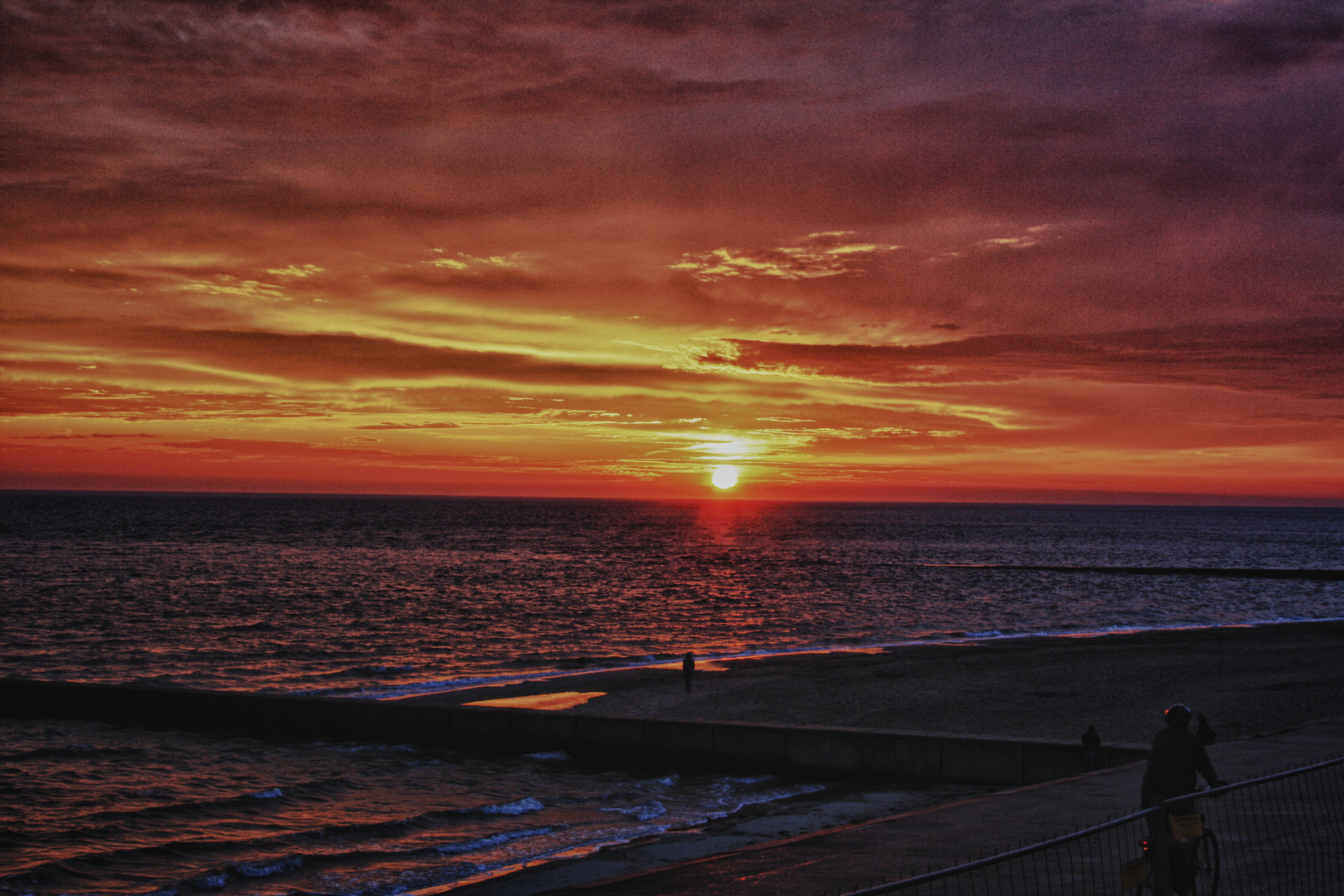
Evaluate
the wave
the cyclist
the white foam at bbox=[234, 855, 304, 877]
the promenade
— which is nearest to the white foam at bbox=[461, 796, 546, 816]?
the wave

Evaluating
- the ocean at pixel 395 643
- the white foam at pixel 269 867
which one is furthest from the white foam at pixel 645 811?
the white foam at pixel 269 867

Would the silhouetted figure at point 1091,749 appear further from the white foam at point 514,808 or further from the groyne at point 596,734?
the white foam at point 514,808

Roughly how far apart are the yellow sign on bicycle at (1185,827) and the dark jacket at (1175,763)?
1.95 metres

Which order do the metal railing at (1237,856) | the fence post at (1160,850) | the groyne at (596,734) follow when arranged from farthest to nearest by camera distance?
the groyne at (596,734)
the metal railing at (1237,856)
the fence post at (1160,850)

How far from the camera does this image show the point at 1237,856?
967 centimetres

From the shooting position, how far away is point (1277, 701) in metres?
24.5

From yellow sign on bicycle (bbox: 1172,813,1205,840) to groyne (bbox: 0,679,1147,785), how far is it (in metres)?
10.6

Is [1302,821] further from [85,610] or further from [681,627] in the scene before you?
[85,610]

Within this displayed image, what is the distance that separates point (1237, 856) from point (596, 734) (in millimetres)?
13375

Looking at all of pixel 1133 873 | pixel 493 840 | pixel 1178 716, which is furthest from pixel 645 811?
pixel 1133 873

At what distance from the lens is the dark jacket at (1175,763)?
353 inches

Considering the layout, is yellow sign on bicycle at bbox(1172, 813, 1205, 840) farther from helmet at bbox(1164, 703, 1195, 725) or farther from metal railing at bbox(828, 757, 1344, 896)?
helmet at bbox(1164, 703, 1195, 725)

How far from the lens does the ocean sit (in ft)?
49.4

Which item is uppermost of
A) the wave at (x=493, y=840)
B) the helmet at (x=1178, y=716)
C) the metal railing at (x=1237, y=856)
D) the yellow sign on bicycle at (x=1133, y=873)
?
the helmet at (x=1178, y=716)
